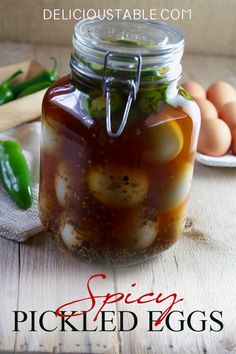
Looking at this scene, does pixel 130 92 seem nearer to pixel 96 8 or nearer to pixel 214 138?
pixel 214 138

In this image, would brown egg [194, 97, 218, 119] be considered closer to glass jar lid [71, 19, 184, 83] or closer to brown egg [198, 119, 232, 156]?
brown egg [198, 119, 232, 156]

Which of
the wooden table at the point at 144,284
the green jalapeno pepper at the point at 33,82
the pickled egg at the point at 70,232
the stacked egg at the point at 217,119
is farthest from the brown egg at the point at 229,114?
the pickled egg at the point at 70,232

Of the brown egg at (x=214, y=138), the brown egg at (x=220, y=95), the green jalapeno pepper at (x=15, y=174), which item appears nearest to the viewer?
the green jalapeno pepper at (x=15, y=174)

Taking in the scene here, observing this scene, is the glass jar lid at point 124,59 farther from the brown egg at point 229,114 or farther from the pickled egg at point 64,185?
the brown egg at point 229,114

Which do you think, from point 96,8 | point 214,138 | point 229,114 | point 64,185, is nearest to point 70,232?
point 64,185

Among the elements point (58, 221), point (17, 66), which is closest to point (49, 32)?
point (17, 66)
